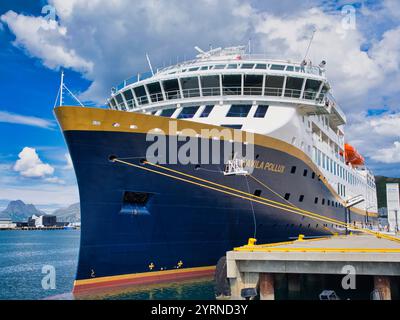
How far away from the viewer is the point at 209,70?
1970 cm

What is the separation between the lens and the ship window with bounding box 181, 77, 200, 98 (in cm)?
1994

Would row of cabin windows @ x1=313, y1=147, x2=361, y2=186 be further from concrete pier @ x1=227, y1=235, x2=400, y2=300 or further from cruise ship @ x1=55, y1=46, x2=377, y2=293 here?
concrete pier @ x1=227, y1=235, x2=400, y2=300

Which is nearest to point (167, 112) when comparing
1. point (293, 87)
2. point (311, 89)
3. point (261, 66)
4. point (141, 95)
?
point (141, 95)

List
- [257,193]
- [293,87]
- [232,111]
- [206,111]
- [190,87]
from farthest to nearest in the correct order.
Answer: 1. [293,87]
2. [190,87]
3. [206,111]
4. [232,111]
5. [257,193]

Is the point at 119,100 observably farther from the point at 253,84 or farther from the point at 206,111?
the point at 253,84

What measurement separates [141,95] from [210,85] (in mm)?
3778

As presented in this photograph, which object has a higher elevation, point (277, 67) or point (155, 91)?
point (277, 67)

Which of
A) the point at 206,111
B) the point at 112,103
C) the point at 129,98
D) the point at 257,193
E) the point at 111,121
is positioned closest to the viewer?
the point at 111,121

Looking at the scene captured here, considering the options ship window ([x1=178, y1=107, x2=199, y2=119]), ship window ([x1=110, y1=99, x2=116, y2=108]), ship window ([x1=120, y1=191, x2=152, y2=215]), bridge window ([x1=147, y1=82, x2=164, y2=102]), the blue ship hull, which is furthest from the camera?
ship window ([x1=110, y1=99, x2=116, y2=108])

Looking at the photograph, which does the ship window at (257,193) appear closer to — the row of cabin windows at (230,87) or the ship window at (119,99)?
the row of cabin windows at (230,87)

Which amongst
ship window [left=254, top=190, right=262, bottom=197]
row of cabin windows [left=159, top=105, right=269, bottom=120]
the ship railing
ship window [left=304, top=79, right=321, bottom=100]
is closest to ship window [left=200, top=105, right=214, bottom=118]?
row of cabin windows [left=159, top=105, right=269, bottom=120]

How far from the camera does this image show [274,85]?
20188 mm

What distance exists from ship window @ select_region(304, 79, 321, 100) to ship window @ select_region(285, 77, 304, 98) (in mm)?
418

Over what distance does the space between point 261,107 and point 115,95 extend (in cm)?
818
